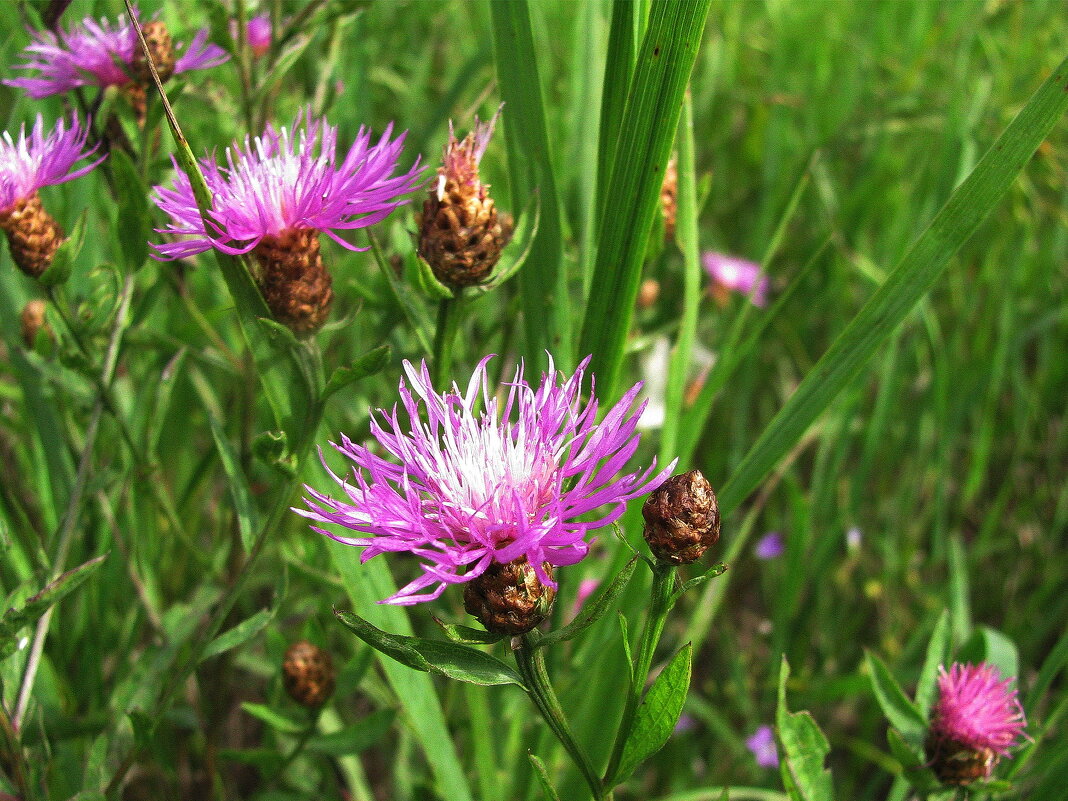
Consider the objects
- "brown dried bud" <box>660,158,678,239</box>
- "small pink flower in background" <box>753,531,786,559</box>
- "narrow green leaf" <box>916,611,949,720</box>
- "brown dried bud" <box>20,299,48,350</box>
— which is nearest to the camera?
"narrow green leaf" <box>916,611,949,720</box>

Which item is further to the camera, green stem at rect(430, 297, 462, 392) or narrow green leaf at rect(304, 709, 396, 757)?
narrow green leaf at rect(304, 709, 396, 757)

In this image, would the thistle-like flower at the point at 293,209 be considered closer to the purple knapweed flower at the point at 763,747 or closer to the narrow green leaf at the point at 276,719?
the narrow green leaf at the point at 276,719

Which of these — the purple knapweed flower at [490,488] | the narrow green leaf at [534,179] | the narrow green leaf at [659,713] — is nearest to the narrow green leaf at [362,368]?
the purple knapweed flower at [490,488]

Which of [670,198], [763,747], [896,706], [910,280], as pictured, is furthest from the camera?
[763,747]

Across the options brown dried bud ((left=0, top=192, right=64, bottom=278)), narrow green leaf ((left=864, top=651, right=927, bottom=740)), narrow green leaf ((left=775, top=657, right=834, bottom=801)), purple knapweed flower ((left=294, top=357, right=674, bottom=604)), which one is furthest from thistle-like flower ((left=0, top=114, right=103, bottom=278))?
narrow green leaf ((left=864, top=651, right=927, bottom=740))

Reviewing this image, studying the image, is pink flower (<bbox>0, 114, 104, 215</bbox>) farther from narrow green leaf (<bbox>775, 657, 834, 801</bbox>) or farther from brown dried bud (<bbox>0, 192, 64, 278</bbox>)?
narrow green leaf (<bbox>775, 657, 834, 801</bbox>)

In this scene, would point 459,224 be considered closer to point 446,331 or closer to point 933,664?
point 446,331

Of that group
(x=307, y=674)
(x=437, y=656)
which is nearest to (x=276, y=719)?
(x=307, y=674)
